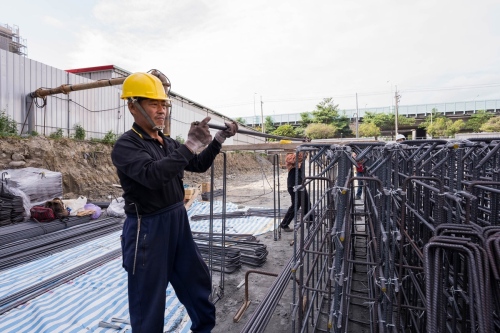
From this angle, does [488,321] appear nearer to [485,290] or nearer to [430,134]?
[485,290]

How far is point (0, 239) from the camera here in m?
5.56

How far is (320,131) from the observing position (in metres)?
44.1

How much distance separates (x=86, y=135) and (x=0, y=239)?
28.9 feet

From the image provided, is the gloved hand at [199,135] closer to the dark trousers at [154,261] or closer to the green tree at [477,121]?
the dark trousers at [154,261]

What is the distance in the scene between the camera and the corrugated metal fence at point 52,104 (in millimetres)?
10547

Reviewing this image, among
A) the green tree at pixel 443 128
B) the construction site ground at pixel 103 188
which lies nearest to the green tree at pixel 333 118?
the green tree at pixel 443 128

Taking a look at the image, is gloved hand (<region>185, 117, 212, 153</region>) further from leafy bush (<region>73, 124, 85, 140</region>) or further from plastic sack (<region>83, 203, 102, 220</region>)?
leafy bush (<region>73, 124, 85, 140</region>)

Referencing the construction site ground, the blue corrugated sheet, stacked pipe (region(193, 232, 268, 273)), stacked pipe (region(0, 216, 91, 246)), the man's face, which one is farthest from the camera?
stacked pipe (region(0, 216, 91, 246))

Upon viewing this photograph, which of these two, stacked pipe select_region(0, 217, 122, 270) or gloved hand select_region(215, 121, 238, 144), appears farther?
stacked pipe select_region(0, 217, 122, 270)

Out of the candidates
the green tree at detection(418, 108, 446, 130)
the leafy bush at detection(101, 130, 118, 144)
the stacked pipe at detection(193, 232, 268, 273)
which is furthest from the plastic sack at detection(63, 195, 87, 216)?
the green tree at detection(418, 108, 446, 130)

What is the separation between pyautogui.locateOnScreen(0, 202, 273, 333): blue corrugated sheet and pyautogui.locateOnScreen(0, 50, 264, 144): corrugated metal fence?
805 cm

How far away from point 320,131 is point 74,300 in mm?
42828

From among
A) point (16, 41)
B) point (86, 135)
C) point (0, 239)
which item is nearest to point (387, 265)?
point (0, 239)

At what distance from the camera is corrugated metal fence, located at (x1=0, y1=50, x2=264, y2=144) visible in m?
10.5
